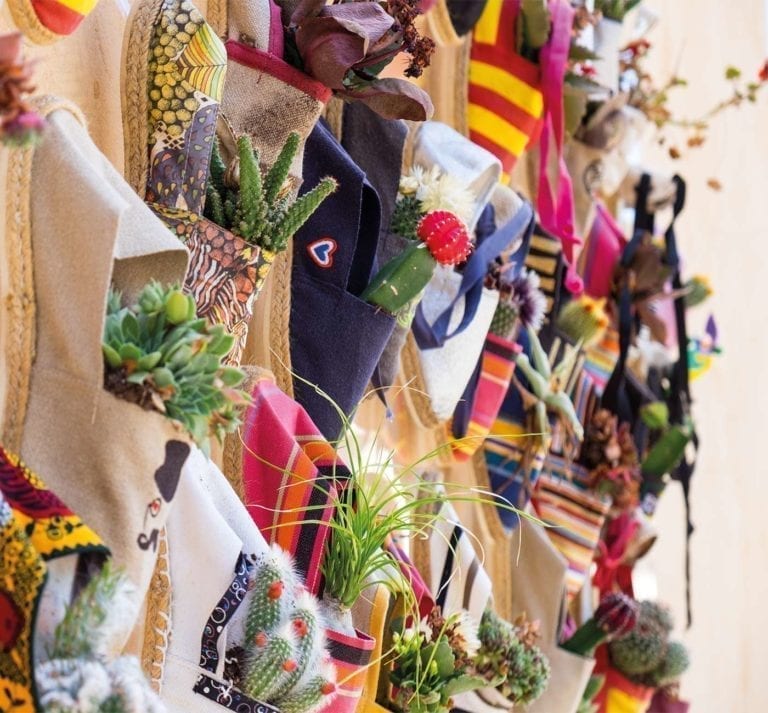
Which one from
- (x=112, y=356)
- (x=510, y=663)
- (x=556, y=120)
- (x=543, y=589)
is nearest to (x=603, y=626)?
(x=543, y=589)

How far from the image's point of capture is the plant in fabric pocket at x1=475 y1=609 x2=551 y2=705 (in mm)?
1233

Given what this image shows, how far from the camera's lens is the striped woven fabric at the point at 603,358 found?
6.22 ft

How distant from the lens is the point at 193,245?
0.90m

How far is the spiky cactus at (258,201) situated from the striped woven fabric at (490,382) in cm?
53

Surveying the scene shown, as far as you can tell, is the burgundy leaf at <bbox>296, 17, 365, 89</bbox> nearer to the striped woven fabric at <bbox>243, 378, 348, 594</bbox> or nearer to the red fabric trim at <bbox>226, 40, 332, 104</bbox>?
the red fabric trim at <bbox>226, 40, 332, 104</bbox>

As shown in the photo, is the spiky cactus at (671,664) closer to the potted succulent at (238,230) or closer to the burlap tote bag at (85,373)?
the potted succulent at (238,230)

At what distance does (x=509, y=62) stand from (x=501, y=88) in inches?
1.5

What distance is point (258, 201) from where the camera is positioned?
0.94 metres

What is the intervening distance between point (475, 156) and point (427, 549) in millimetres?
443

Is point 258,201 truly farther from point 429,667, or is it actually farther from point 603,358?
point 603,358

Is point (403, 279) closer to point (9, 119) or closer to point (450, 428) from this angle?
point (450, 428)

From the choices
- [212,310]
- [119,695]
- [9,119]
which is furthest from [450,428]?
[9,119]

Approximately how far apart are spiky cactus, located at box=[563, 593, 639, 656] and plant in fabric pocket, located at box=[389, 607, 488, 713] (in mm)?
492

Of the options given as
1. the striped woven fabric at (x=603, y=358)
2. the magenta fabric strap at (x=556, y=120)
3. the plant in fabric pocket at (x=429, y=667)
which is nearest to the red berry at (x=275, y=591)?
the plant in fabric pocket at (x=429, y=667)
